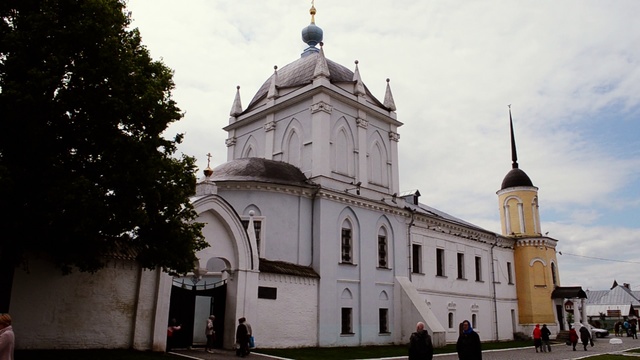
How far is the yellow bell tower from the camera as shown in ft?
121

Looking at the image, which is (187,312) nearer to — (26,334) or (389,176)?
(26,334)

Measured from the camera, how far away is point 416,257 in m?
29.3

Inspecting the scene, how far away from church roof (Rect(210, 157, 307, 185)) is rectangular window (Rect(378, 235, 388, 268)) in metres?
5.36

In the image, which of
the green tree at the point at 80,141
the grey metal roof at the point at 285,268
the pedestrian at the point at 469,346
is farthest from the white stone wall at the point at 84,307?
the pedestrian at the point at 469,346

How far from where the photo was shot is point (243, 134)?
30.4 m

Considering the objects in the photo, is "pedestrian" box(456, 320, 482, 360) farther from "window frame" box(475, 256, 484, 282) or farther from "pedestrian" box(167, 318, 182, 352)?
"window frame" box(475, 256, 484, 282)

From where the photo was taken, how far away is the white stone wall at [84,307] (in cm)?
1345

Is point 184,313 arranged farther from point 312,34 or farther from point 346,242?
point 312,34

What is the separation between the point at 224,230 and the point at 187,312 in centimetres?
311

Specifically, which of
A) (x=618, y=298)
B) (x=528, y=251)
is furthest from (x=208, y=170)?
(x=618, y=298)

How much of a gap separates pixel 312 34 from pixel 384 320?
17.9 m

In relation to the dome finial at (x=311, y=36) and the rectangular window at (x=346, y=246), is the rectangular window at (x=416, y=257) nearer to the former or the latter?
the rectangular window at (x=346, y=246)

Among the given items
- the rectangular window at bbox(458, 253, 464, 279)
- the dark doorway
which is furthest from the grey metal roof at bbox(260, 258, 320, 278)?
the rectangular window at bbox(458, 253, 464, 279)

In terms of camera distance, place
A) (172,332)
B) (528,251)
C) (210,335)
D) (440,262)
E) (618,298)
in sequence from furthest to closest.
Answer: (618,298)
(528,251)
(440,262)
(210,335)
(172,332)
